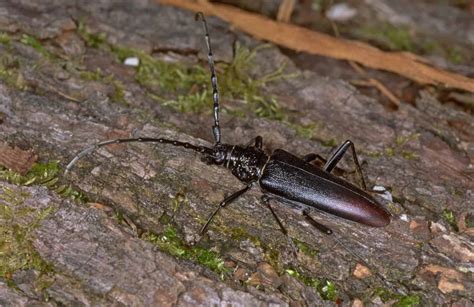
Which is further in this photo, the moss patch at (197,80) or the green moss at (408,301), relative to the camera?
the moss patch at (197,80)

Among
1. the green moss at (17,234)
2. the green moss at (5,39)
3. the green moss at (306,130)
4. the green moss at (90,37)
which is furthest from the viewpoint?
the green moss at (90,37)

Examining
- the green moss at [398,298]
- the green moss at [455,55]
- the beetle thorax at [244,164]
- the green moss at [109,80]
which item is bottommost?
the green moss at [398,298]

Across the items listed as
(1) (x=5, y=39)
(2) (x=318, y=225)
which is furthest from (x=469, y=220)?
(1) (x=5, y=39)

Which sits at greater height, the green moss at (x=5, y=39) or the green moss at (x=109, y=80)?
the green moss at (x=5, y=39)

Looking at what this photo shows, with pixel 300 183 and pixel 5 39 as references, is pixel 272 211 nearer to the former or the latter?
pixel 300 183

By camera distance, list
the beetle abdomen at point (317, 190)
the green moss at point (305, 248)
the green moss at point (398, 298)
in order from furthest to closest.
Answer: the beetle abdomen at point (317, 190) → the green moss at point (305, 248) → the green moss at point (398, 298)

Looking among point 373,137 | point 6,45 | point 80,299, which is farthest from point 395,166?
point 6,45

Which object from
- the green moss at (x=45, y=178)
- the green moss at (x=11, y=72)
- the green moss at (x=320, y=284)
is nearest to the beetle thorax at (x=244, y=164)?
the green moss at (x=320, y=284)

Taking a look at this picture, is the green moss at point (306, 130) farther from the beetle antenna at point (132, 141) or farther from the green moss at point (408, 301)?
the green moss at point (408, 301)
